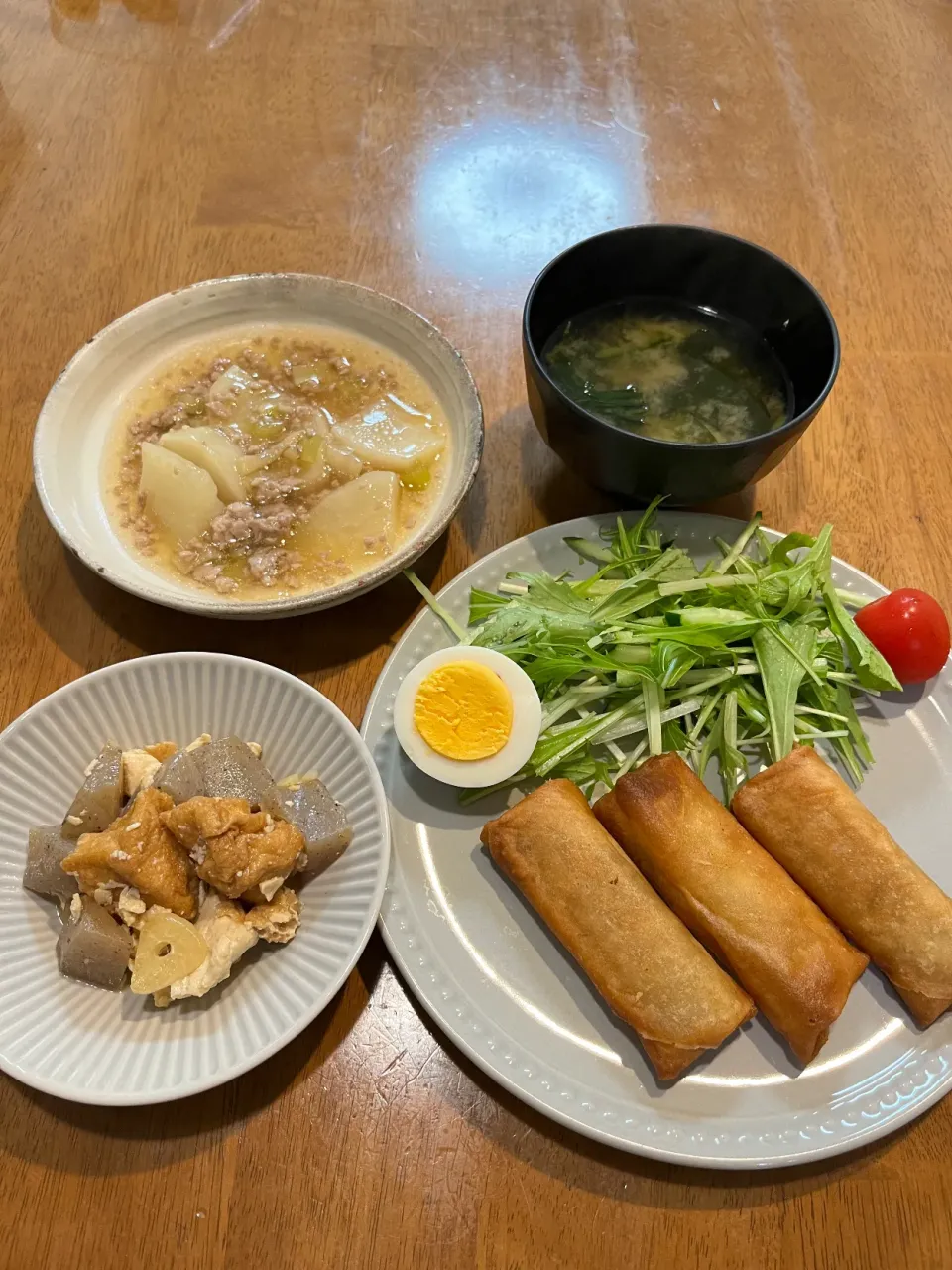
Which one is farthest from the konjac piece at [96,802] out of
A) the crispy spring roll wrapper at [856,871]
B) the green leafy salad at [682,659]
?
the crispy spring roll wrapper at [856,871]

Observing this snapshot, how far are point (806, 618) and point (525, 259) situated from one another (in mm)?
1493

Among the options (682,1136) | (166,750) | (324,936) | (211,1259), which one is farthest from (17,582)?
(682,1136)

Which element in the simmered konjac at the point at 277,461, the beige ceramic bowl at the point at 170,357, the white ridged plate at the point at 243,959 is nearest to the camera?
the white ridged plate at the point at 243,959

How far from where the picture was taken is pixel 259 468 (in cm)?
204

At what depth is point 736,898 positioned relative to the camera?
1581 mm

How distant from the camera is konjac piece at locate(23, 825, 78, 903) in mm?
1495

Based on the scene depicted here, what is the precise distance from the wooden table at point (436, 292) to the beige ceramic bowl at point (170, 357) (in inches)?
8.3

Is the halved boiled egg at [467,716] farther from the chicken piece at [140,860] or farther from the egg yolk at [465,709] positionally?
the chicken piece at [140,860]

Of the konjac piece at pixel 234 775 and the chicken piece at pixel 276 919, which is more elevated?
the konjac piece at pixel 234 775

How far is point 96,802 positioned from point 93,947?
0.26m

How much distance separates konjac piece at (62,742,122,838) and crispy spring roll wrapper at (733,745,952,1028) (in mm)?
1244

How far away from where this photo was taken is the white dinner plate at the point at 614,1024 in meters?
1.42

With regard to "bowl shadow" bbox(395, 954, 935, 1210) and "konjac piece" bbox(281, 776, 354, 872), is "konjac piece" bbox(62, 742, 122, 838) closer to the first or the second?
"konjac piece" bbox(281, 776, 354, 872)

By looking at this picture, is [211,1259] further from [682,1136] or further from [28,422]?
[28,422]
